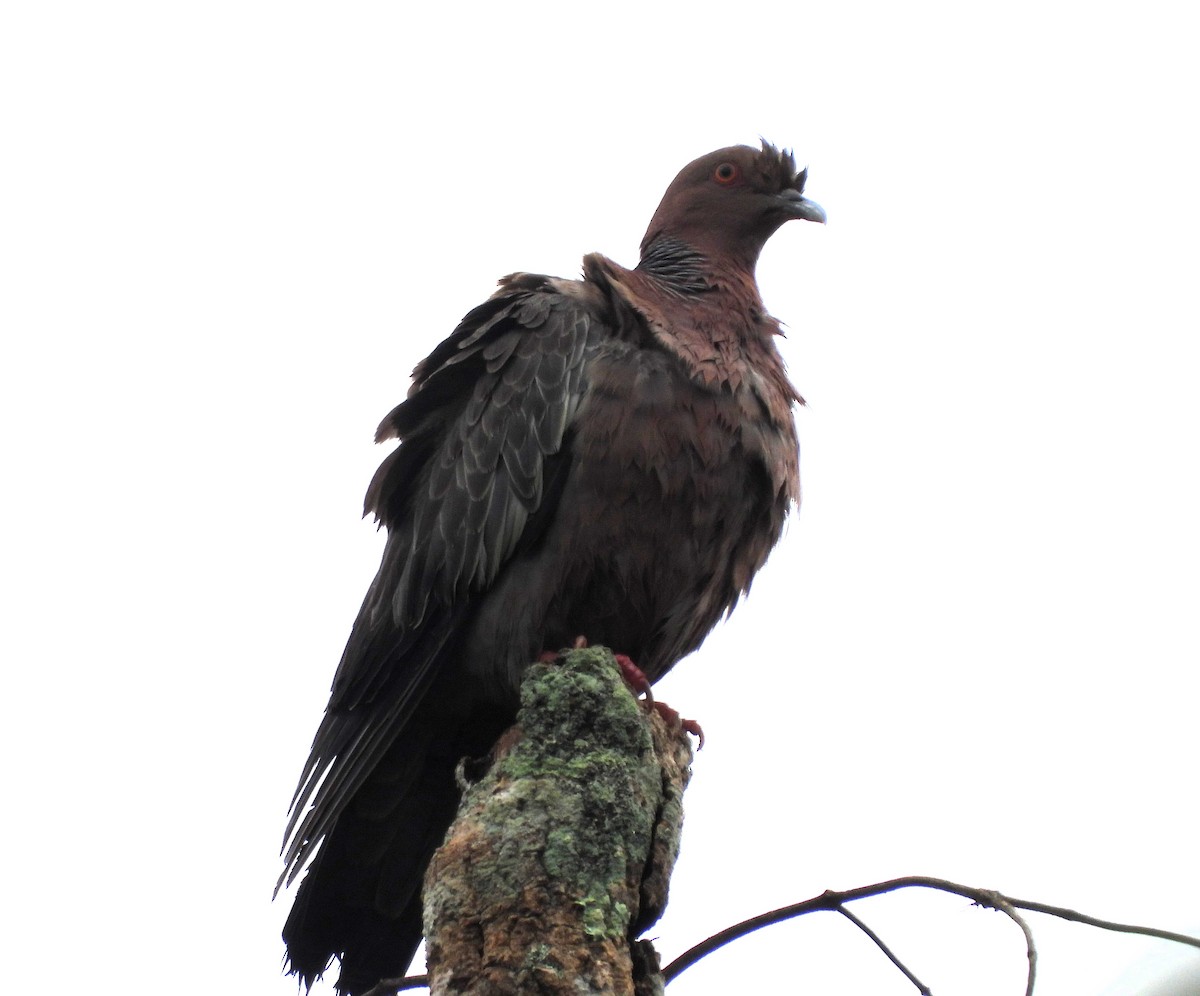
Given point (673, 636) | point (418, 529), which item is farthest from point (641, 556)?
point (418, 529)

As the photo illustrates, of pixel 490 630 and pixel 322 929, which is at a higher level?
pixel 490 630

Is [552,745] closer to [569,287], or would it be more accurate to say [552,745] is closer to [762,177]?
[569,287]

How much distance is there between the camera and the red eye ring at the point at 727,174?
5871 mm

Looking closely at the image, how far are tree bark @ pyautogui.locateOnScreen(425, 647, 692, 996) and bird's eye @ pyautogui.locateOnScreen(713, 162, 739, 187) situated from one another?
10.2 feet

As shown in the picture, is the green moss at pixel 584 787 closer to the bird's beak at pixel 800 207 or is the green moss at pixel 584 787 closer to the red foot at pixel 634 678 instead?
the red foot at pixel 634 678

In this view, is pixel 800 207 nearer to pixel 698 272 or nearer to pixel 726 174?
pixel 726 174

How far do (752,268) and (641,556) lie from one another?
1.82 metres

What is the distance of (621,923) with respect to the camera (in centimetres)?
274

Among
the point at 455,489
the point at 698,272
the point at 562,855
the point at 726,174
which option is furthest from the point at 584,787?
the point at 726,174

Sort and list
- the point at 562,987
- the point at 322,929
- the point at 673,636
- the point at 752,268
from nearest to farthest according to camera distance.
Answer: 1. the point at 562,987
2. the point at 322,929
3. the point at 673,636
4. the point at 752,268

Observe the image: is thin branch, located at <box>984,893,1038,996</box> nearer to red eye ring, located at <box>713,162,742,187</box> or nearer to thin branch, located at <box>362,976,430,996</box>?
thin branch, located at <box>362,976,430,996</box>

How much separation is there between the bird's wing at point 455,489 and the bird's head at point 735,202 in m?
1.10

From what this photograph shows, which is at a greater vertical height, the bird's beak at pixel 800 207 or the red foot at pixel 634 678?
the bird's beak at pixel 800 207

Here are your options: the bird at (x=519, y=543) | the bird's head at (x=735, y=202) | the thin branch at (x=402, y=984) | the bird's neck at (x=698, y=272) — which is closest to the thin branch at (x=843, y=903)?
the thin branch at (x=402, y=984)
